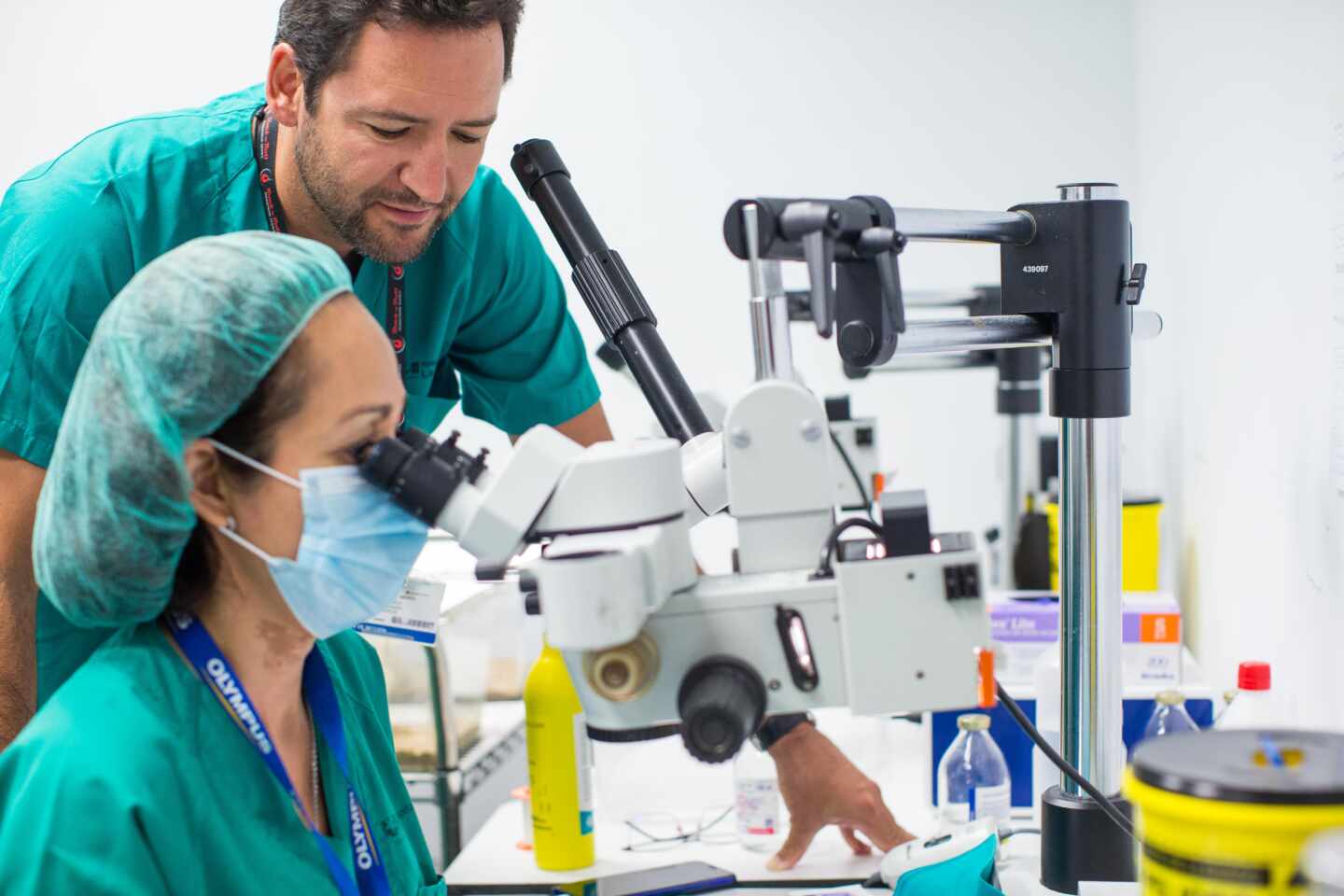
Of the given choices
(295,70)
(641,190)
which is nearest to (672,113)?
(641,190)

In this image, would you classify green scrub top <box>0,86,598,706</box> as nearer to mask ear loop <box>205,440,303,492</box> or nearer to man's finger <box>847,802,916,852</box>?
mask ear loop <box>205,440,303,492</box>

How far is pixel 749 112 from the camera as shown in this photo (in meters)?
3.63

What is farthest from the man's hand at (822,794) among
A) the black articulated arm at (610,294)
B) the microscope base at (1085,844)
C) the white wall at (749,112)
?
the white wall at (749,112)

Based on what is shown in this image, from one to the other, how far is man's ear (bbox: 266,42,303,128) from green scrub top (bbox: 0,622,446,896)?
2.25ft

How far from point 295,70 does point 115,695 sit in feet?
2.59

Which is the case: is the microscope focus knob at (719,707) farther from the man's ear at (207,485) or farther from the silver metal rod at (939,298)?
the silver metal rod at (939,298)

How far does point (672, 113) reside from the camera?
3658 mm

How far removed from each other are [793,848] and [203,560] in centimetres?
81

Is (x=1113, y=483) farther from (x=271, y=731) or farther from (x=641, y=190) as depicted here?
(x=641, y=190)

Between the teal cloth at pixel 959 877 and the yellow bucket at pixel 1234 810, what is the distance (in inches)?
23.0

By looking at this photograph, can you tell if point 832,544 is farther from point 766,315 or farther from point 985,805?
point 985,805

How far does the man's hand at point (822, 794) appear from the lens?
1.58 metres

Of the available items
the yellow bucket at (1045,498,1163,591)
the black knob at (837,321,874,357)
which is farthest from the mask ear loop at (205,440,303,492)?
Result: the yellow bucket at (1045,498,1163,591)

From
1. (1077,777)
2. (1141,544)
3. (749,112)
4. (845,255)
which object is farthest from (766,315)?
(749,112)
